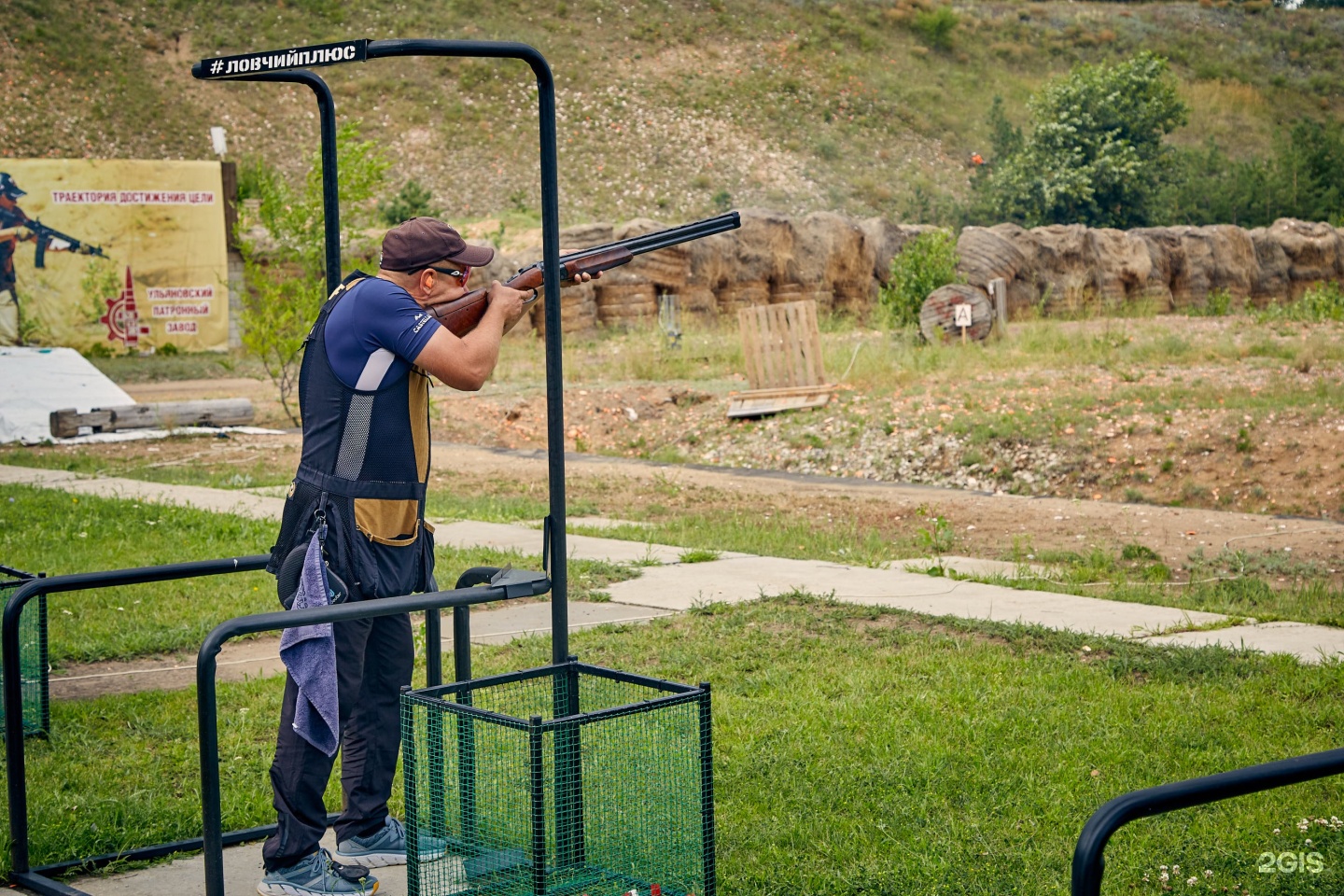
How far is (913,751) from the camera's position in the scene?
16.4ft

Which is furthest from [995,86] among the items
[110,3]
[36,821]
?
[36,821]

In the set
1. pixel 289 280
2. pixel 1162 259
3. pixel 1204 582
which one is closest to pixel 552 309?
pixel 1204 582

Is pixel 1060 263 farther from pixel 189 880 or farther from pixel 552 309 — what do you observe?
pixel 189 880

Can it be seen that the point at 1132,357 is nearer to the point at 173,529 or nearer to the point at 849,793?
the point at 173,529

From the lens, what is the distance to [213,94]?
55.8m

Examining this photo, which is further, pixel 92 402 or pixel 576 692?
pixel 92 402

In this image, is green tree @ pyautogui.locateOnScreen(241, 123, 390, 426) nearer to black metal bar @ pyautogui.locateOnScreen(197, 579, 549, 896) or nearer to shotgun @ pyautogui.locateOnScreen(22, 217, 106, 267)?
shotgun @ pyautogui.locateOnScreen(22, 217, 106, 267)

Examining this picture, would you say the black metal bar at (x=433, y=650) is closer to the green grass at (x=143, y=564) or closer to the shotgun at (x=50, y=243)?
the green grass at (x=143, y=564)

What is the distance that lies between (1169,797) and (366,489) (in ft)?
7.78

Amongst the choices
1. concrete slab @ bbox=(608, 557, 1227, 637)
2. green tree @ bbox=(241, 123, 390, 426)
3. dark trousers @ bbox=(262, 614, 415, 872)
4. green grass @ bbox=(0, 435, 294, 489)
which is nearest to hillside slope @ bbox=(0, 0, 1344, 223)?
green tree @ bbox=(241, 123, 390, 426)

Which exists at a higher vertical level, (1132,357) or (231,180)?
(231,180)

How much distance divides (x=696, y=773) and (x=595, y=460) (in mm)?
11870

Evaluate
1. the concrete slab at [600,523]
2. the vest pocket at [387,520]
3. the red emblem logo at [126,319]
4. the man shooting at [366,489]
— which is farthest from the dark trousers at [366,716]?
the red emblem logo at [126,319]

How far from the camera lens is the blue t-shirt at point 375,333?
3.71 metres
